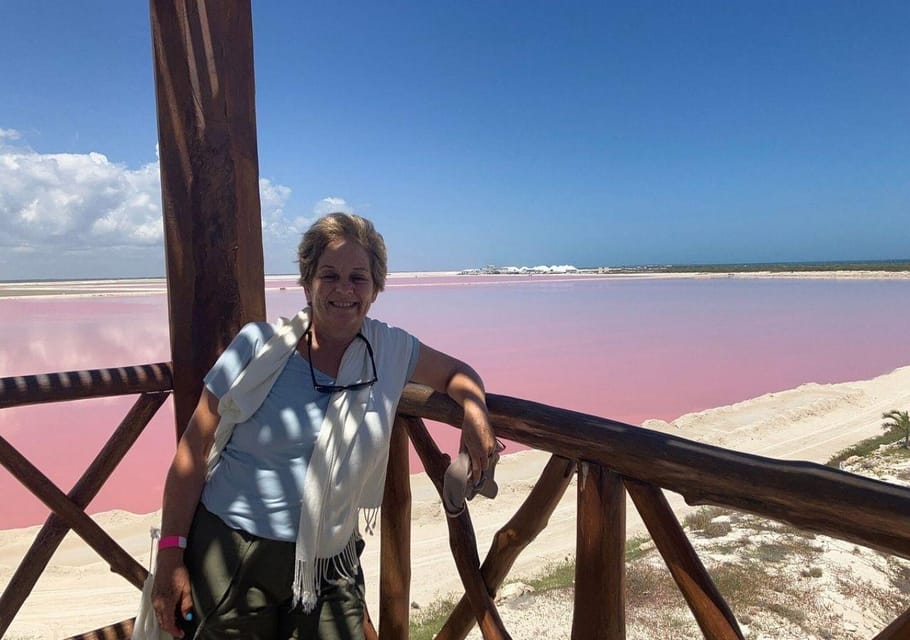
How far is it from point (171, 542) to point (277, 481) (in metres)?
0.29

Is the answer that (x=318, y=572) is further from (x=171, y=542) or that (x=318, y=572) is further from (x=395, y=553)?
(x=395, y=553)

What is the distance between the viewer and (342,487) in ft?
4.72

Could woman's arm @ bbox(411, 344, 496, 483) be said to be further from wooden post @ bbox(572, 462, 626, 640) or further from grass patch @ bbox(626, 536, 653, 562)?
grass patch @ bbox(626, 536, 653, 562)

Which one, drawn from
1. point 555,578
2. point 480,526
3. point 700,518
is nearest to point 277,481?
point 555,578

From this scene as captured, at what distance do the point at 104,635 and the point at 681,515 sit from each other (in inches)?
172

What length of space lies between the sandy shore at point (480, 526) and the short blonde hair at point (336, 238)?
2853 millimetres

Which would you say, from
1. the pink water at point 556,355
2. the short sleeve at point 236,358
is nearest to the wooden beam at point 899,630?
the short sleeve at point 236,358

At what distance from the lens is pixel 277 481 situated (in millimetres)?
1436

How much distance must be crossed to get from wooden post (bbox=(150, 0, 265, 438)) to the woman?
0.54 m

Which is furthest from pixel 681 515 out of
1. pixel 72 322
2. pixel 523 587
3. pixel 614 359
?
pixel 72 322

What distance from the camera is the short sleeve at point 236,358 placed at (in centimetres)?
144

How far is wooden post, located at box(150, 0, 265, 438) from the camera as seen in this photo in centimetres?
189

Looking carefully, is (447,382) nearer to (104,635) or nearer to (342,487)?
(342,487)

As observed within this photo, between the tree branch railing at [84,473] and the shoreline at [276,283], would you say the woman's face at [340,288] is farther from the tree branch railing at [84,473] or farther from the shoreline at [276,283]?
the shoreline at [276,283]
